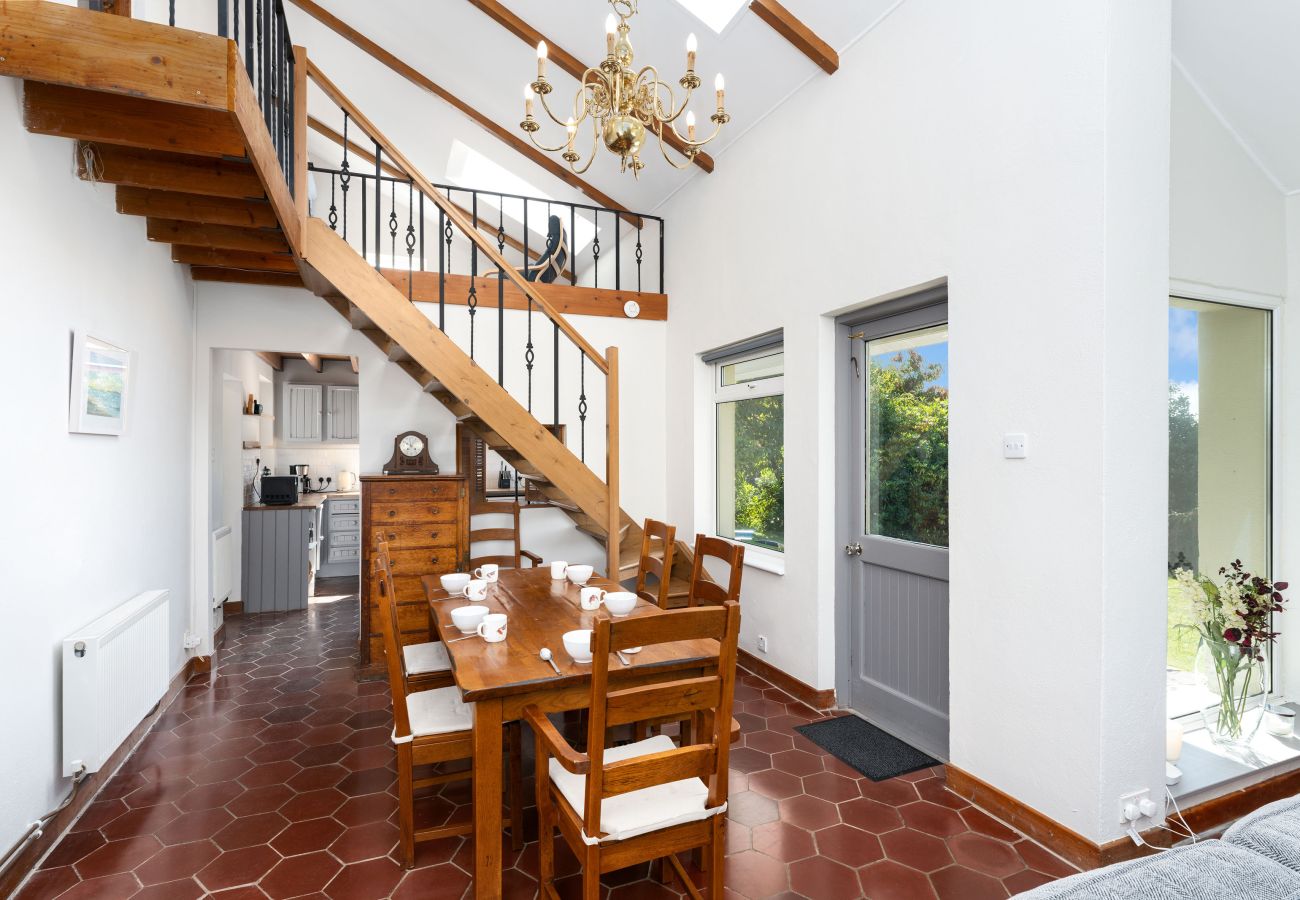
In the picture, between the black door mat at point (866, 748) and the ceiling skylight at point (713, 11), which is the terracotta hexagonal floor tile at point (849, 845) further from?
the ceiling skylight at point (713, 11)

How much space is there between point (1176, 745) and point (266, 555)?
21.4 ft

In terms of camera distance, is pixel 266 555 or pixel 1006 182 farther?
pixel 266 555

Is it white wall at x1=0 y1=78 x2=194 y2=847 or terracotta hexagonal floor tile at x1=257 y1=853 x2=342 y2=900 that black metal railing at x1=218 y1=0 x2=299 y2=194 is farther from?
terracotta hexagonal floor tile at x1=257 y1=853 x2=342 y2=900

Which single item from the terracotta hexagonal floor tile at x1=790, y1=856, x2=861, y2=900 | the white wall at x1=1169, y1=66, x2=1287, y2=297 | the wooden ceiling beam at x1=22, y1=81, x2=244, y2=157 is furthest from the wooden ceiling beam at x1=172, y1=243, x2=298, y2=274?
the white wall at x1=1169, y1=66, x2=1287, y2=297

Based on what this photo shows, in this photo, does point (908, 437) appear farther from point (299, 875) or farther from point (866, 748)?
point (299, 875)

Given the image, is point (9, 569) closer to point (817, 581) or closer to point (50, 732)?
point (50, 732)

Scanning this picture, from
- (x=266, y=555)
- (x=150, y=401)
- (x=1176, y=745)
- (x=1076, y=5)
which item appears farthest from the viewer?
(x=266, y=555)

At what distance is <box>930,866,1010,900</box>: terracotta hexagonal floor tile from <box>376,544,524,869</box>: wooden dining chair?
4.85 ft

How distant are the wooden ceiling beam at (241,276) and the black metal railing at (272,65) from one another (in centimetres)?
100

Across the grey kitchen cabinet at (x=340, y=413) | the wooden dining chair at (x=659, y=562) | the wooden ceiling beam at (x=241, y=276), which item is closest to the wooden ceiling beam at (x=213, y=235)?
the wooden ceiling beam at (x=241, y=276)

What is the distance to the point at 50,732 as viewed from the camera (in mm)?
2494

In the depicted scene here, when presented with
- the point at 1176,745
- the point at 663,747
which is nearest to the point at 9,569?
the point at 663,747

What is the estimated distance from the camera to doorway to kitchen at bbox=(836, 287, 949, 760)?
10.4 ft

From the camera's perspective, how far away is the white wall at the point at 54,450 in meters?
2.20
